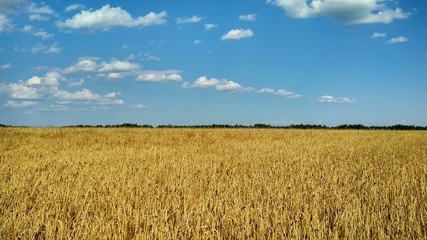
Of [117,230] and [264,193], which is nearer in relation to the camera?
[117,230]

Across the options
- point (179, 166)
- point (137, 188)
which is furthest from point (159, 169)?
point (137, 188)

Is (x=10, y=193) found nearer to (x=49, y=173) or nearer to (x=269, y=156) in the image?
(x=49, y=173)

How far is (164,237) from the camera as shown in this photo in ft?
12.1

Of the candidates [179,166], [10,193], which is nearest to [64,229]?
[10,193]

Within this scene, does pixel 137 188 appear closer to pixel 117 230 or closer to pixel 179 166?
pixel 117 230

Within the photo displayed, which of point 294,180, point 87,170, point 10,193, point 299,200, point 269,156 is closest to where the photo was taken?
point 299,200

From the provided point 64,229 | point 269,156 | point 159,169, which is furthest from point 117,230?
point 269,156

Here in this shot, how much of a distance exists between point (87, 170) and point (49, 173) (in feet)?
2.34

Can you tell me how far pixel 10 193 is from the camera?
5.72 metres

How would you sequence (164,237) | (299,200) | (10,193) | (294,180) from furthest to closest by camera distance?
(294,180), (10,193), (299,200), (164,237)

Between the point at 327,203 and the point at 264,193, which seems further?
the point at 264,193

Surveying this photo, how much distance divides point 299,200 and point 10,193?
4312mm

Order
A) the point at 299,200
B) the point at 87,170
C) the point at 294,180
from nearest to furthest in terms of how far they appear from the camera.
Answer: the point at 299,200
the point at 294,180
the point at 87,170

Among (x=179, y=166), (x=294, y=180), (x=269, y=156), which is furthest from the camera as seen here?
(x=269, y=156)
